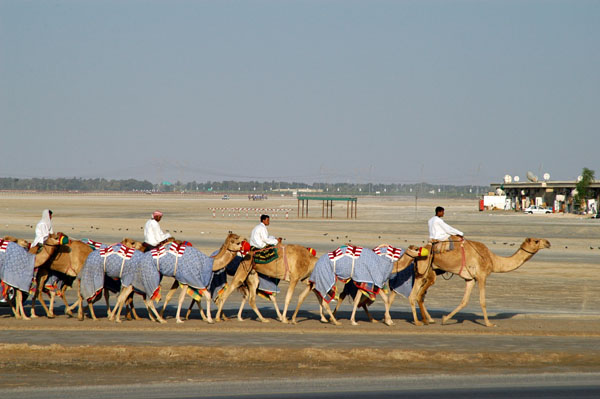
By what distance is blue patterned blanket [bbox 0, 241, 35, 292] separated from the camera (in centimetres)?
1599

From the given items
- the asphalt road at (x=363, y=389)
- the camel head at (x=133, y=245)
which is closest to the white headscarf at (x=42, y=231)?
the camel head at (x=133, y=245)

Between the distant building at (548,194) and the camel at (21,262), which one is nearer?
the camel at (21,262)

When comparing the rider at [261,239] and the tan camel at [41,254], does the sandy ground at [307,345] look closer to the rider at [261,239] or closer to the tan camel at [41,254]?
the tan camel at [41,254]

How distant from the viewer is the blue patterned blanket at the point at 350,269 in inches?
628

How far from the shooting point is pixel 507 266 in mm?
16531

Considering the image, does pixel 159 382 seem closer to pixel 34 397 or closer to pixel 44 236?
pixel 34 397

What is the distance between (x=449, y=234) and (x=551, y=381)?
16.3 feet

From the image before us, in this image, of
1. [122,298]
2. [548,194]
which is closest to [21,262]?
[122,298]

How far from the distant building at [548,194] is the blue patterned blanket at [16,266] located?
227ft

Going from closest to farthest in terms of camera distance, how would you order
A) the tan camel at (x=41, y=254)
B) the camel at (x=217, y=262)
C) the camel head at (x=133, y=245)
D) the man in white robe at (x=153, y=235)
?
the camel at (x=217, y=262)
the tan camel at (x=41, y=254)
the man in white robe at (x=153, y=235)
the camel head at (x=133, y=245)

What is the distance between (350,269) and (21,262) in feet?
20.0

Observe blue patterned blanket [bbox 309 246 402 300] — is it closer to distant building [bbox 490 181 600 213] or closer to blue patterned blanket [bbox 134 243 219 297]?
blue patterned blanket [bbox 134 243 219 297]

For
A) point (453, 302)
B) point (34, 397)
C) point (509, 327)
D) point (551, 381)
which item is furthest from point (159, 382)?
point (453, 302)

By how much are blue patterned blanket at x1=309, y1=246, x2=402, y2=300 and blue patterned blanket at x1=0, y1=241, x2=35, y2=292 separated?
209 inches
